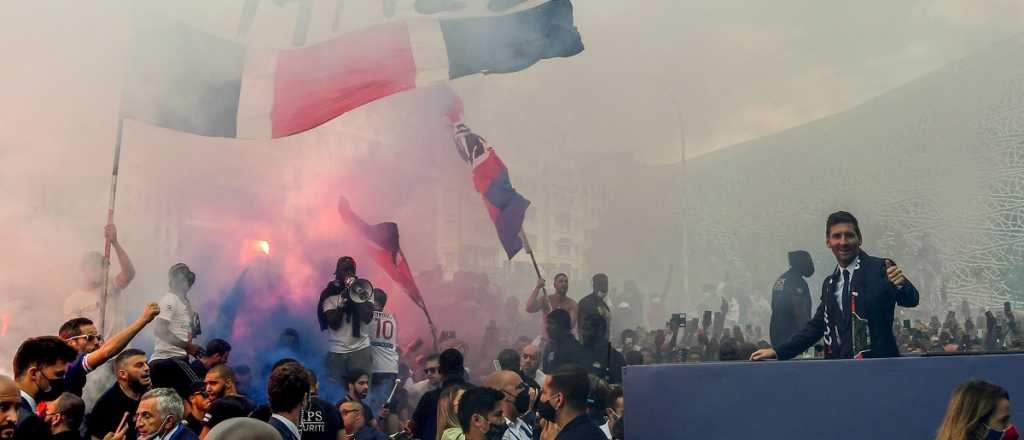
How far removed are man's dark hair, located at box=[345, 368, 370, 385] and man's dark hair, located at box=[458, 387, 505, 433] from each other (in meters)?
1.84

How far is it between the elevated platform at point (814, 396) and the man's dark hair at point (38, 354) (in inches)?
81.2

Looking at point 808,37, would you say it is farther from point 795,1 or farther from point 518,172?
point 518,172

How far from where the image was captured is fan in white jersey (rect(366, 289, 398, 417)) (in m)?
6.24

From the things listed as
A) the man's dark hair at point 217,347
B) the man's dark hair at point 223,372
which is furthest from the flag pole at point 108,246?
the man's dark hair at point 223,372

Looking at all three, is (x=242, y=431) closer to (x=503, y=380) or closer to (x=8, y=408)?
(x=8, y=408)

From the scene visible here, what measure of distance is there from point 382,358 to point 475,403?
7.50ft

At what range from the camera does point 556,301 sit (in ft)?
21.4

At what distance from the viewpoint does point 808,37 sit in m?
6.27

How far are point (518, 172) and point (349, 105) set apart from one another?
4.43 ft

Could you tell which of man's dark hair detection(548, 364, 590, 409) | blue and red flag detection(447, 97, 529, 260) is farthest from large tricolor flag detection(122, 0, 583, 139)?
man's dark hair detection(548, 364, 590, 409)

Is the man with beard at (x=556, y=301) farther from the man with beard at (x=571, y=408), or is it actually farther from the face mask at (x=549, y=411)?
the man with beard at (x=571, y=408)

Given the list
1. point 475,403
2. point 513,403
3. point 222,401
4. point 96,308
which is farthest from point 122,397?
point 96,308

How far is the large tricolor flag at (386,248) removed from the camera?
680 centimetres

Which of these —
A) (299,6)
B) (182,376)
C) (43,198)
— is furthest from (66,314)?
(299,6)
